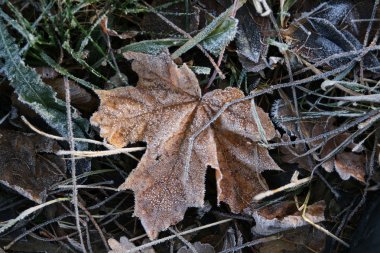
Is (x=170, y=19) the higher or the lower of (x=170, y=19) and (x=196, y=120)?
the higher

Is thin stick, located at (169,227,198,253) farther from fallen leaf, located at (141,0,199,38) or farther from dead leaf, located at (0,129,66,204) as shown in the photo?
fallen leaf, located at (141,0,199,38)

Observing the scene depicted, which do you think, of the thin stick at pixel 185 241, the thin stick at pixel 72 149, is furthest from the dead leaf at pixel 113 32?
the thin stick at pixel 185 241

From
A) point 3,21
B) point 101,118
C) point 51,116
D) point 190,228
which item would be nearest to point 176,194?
point 190,228

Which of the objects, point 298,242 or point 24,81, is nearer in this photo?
point 24,81

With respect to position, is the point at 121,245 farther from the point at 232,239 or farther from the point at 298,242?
the point at 298,242

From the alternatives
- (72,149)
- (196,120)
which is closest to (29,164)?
(72,149)

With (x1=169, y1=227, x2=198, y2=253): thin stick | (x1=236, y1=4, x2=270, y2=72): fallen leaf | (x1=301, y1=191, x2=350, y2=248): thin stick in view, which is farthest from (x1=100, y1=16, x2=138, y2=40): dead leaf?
(x1=301, y1=191, x2=350, y2=248): thin stick

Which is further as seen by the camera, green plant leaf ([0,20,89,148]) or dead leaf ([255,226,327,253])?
dead leaf ([255,226,327,253])
